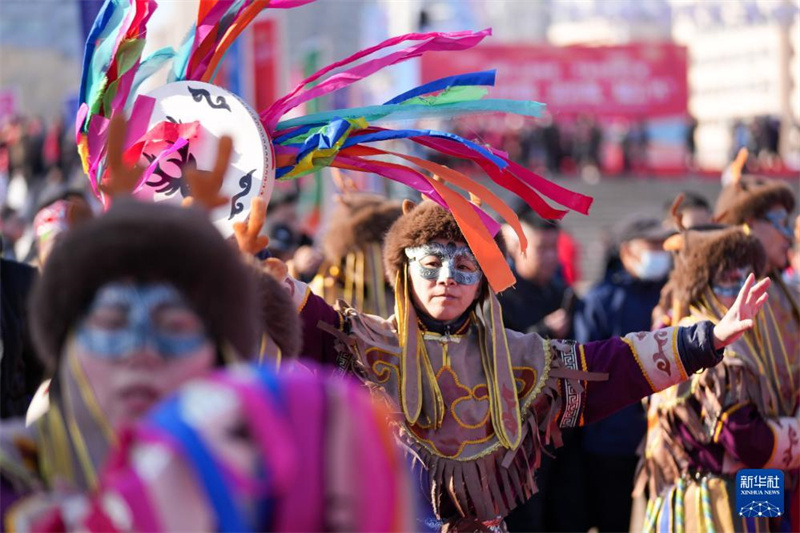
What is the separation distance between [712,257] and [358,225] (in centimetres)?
188

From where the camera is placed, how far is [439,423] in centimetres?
401

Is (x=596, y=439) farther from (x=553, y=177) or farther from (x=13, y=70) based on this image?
(x=13, y=70)

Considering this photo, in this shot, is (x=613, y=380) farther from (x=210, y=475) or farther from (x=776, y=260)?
(x=210, y=475)

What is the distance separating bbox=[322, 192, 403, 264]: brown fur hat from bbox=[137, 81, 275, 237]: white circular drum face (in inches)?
86.1

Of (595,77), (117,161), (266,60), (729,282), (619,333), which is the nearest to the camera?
(117,161)

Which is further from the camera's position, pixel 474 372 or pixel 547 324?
pixel 547 324

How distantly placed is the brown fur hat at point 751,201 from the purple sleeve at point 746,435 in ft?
3.65

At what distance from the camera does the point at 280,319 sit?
302 centimetres

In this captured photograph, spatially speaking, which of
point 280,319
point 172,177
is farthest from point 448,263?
point 280,319

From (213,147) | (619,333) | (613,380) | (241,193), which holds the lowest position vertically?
(619,333)

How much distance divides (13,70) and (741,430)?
97.8ft

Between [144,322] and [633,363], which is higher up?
[144,322]

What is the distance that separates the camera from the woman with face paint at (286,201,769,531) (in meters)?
3.98

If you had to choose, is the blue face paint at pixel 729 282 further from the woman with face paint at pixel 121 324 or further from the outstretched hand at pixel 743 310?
the woman with face paint at pixel 121 324
